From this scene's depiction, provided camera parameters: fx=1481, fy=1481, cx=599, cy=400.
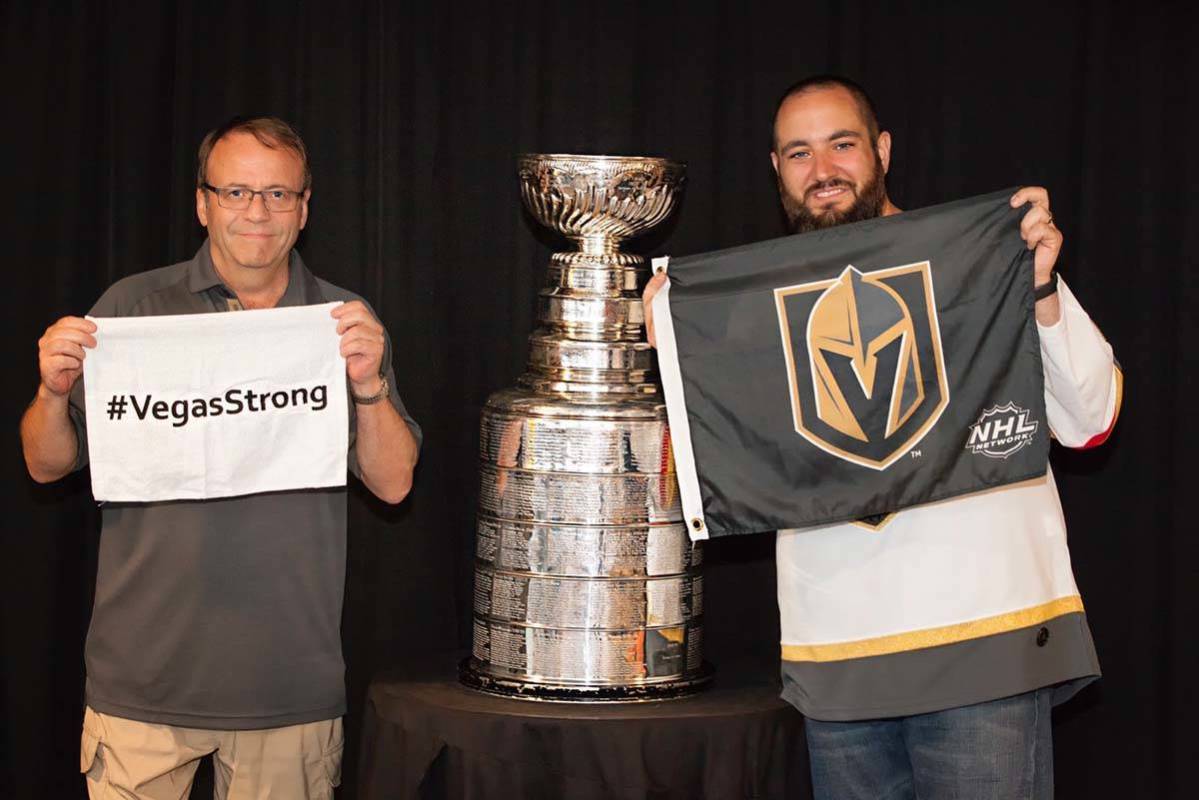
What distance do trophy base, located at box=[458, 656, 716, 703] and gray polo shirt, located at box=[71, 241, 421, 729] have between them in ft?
1.05

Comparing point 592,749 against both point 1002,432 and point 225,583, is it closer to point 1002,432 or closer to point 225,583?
point 225,583

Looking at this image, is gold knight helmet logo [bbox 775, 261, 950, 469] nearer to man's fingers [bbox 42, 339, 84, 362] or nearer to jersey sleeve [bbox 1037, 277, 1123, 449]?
jersey sleeve [bbox 1037, 277, 1123, 449]

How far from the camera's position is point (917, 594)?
276cm

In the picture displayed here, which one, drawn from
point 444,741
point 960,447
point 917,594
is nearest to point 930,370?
point 960,447

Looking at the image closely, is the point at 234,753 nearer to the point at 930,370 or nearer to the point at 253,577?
the point at 253,577

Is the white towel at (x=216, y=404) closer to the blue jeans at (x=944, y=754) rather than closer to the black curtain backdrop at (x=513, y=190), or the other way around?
the black curtain backdrop at (x=513, y=190)

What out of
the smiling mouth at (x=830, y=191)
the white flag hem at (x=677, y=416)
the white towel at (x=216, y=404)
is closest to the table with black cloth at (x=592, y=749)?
the white flag hem at (x=677, y=416)

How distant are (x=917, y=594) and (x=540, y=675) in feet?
2.76

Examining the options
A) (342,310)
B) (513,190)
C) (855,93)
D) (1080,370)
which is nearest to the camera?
(1080,370)

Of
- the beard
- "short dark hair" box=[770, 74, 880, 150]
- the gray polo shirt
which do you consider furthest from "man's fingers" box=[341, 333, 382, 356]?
"short dark hair" box=[770, 74, 880, 150]

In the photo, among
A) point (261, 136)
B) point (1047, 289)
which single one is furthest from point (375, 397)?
point (1047, 289)

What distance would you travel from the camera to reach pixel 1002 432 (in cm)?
281

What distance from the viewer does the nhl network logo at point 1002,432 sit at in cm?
279

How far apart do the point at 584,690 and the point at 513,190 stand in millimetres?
1444
